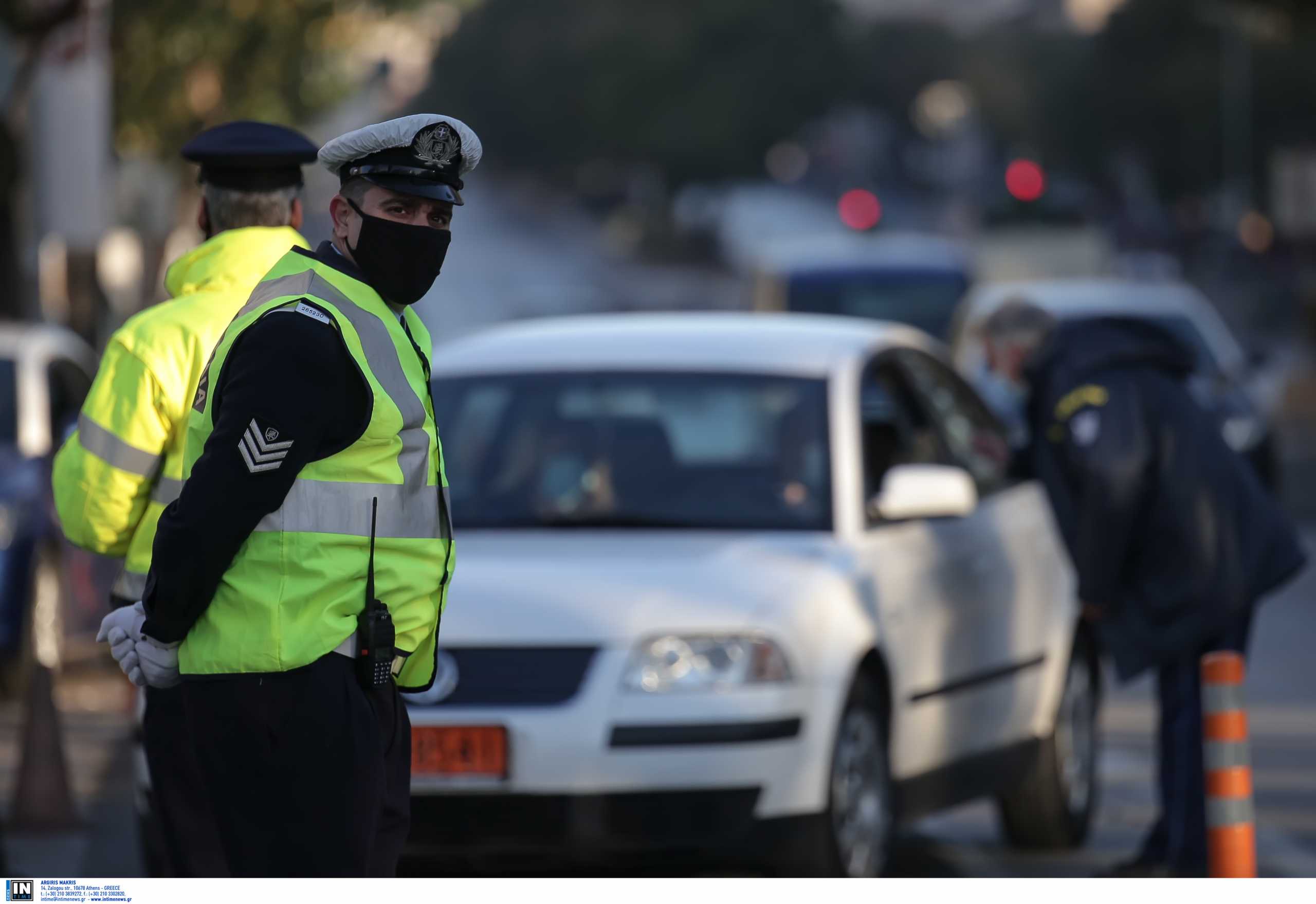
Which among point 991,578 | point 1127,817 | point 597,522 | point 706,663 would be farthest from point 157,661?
point 1127,817

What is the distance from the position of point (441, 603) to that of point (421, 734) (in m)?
2.14

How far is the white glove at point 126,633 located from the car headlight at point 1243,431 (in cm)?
1101

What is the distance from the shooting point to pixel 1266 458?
15.5 m

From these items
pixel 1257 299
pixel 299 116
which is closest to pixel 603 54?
pixel 1257 299

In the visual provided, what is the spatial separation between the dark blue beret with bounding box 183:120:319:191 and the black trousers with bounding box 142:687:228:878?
3.67 ft

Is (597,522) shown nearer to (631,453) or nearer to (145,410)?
(631,453)

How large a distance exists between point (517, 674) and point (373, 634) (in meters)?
2.35

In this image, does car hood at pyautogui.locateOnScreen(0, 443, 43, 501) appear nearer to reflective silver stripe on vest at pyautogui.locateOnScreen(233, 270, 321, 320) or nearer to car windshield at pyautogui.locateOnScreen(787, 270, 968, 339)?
reflective silver stripe on vest at pyautogui.locateOnScreen(233, 270, 321, 320)

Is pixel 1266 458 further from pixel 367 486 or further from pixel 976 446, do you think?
pixel 367 486

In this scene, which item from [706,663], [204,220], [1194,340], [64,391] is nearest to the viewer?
[204,220]

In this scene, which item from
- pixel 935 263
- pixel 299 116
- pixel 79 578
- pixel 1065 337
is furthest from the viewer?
pixel 299 116

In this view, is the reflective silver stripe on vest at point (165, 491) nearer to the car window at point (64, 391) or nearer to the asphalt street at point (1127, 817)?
the asphalt street at point (1127, 817)

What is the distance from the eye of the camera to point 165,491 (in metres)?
4.61

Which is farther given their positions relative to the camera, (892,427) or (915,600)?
(892,427)
